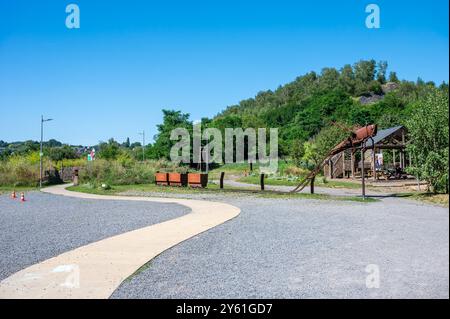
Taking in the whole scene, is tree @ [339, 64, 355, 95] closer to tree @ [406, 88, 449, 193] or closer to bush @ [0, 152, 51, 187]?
bush @ [0, 152, 51, 187]

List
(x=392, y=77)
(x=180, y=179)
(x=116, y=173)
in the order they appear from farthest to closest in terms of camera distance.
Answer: (x=392, y=77)
(x=116, y=173)
(x=180, y=179)

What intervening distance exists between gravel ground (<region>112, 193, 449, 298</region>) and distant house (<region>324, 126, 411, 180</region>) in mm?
19276

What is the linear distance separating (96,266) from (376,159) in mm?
28965

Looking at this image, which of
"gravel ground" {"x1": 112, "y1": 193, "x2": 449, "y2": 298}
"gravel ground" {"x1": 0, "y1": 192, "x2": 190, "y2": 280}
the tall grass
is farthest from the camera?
the tall grass

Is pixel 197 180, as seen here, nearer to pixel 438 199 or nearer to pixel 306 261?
pixel 438 199

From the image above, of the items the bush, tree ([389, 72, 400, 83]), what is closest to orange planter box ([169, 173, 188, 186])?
the bush

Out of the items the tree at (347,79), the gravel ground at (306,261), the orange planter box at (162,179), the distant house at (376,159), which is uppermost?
the tree at (347,79)

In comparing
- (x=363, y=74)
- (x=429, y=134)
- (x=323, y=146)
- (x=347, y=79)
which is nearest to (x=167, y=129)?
(x=323, y=146)

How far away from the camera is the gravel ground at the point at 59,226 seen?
802cm

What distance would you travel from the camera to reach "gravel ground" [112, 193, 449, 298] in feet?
14.3

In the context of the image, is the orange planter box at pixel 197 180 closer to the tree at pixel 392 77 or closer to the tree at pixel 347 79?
the tree at pixel 347 79

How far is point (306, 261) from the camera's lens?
265 inches

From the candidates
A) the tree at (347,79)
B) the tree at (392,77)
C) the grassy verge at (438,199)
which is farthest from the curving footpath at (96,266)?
the tree at (392,77)

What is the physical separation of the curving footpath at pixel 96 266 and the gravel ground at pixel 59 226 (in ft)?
1.64
